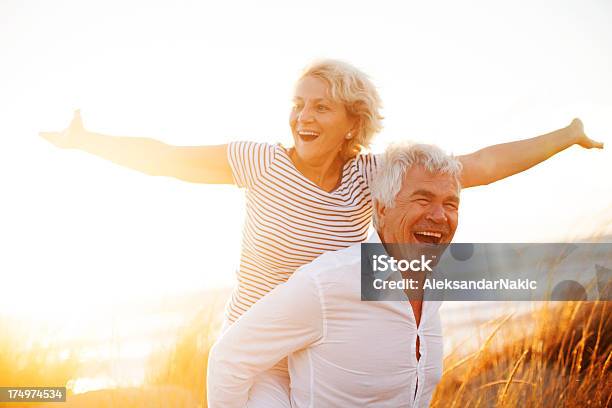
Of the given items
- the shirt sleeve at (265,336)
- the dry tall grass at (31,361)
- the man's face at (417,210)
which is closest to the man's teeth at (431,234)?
the man's face at (417,210)

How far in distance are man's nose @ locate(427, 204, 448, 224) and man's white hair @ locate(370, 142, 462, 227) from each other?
0.10 metres

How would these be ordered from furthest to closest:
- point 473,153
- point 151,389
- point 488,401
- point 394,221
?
point 151,389
point 488,401
point 473,153
point 394,221

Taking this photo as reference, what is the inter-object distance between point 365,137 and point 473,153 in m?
0.43

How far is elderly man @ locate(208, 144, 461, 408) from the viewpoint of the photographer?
5.77 feet

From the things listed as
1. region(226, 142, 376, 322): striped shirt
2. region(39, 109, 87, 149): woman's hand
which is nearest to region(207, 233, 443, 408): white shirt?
region(226, 142, 376, 322): striped shirt

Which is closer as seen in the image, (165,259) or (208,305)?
(208,305)

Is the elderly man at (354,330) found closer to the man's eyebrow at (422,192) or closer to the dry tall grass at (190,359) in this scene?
the man's eyebrow at (422,192)

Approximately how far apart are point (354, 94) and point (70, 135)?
1117 mm

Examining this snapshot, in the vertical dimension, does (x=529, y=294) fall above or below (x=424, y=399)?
above

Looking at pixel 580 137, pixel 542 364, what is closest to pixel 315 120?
pixel 580 137

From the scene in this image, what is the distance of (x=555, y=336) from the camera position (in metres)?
2.72

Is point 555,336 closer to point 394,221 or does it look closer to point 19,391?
point 394,221

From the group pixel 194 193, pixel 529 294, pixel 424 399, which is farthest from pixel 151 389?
pixel 529 294

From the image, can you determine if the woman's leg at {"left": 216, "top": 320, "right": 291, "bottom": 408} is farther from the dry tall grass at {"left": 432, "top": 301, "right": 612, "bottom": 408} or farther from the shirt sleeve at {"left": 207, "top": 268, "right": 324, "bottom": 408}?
the dry tall grass at {"left": 432, "top": 301, "right": 612, "bottom": 408}
